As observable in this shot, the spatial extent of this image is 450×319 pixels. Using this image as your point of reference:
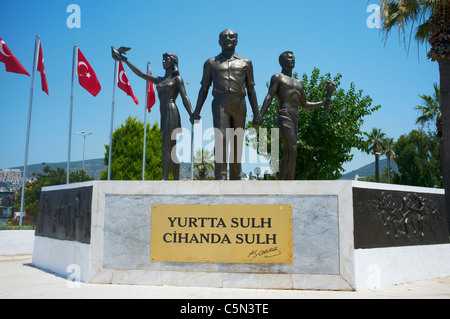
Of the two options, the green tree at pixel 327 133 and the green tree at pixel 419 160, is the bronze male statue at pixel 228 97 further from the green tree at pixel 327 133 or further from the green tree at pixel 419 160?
the green tree at pixel 419 160

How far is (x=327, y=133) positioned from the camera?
16.8 meters

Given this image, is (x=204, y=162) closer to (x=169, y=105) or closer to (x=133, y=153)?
(x=133, y=153)

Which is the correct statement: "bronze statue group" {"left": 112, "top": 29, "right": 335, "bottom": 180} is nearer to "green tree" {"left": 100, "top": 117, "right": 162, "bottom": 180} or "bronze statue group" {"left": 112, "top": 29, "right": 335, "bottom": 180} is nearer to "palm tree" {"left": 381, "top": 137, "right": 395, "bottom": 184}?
"green tree" {"left": 100, "top": 117, "right": 162, "bottom": 180}

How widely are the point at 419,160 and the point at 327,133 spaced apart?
2044 cm

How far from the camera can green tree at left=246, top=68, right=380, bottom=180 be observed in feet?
55.0

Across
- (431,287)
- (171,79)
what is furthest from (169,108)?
(431,287)

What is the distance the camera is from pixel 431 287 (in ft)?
20.1

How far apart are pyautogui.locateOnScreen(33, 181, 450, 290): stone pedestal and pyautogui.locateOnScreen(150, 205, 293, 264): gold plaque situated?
0.24ft

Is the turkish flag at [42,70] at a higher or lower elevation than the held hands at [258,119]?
higher

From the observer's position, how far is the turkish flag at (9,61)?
554 inches

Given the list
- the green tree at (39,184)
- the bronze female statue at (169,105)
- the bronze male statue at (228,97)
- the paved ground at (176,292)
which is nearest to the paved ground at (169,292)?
the paved ground at (176,292)

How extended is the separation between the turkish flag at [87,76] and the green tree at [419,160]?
2610 centimetres

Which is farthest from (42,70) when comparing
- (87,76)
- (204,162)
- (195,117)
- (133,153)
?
(204,162)
